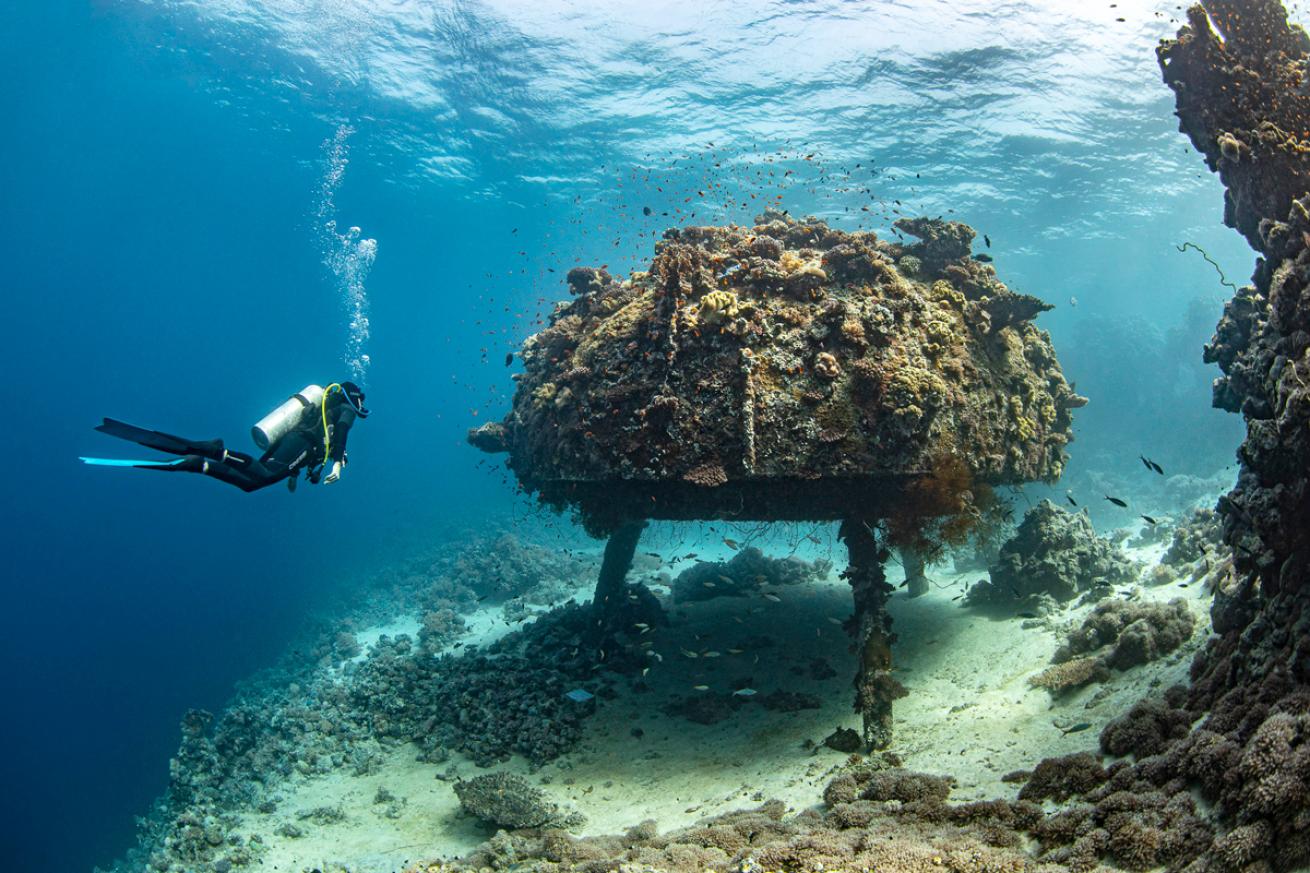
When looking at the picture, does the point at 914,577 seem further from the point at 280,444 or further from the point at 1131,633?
the point at 280,444

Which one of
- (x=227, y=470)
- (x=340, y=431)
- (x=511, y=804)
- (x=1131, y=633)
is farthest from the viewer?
(x=340, y=431)

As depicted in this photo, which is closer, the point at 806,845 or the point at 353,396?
the point at 806,845

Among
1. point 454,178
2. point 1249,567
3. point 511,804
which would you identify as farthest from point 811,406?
point 454,178

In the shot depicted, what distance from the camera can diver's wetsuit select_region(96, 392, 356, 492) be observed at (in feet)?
22.8

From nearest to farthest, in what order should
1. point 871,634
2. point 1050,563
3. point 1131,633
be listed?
point 1131,633 → point 871,634 → point 1050,563

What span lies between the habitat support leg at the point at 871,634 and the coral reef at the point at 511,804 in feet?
12.7

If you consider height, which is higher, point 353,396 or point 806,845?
point 353,396

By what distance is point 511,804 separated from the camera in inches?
306

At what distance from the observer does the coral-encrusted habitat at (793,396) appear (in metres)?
7.89

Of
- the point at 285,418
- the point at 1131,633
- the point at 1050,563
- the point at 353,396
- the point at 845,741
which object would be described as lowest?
the point at 845,741

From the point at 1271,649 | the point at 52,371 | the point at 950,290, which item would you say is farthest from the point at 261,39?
the point at 52,371

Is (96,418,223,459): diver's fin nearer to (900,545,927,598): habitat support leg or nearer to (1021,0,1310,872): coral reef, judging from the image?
(1021,0,1310,872): coral reef

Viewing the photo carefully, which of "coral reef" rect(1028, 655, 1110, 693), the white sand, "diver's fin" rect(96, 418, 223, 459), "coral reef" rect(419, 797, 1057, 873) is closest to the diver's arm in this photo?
"diver's fin" rect(96, 418, 223, 459)

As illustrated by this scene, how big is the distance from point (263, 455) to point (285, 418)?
22.6 inches
